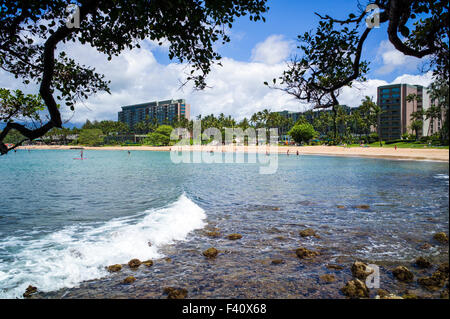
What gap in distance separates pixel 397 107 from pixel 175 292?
492 ft

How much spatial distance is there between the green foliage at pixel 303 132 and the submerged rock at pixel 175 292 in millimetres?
115444

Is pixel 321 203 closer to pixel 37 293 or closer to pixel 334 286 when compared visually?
pixel 334 286

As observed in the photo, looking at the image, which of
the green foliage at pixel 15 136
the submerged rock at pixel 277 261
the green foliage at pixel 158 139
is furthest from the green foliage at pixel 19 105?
the green foliage at pixel 158 139

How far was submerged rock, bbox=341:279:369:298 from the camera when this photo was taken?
22.6 feet

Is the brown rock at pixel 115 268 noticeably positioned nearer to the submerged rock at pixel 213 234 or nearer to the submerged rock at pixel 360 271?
the submerged rock at pixel 213 234

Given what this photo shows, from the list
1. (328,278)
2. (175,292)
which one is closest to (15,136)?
(175,292)

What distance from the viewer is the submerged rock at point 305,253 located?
32.0 feet

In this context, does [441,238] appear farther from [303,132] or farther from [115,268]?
[303,132]

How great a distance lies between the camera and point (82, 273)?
9.17m

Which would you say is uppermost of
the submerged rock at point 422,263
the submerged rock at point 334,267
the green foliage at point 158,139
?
the green foliage at point 158,139

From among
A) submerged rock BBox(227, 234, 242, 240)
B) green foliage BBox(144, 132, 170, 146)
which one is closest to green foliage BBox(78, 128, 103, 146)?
green foliage BBox(144, 132, 170, 146)

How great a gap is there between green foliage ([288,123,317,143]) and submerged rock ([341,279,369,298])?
114 meters

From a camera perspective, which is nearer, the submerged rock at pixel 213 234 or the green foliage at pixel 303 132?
the submerged rock at pixel 213 234
